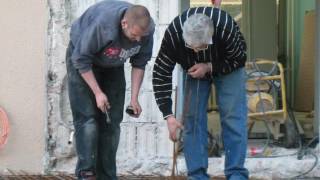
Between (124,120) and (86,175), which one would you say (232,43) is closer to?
(86,175)

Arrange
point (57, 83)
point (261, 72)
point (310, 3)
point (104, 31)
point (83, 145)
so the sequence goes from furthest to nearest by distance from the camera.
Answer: point (310, 3)
point (261, 72)
point (57, 83)
point (83, 145)
point (104, 31)

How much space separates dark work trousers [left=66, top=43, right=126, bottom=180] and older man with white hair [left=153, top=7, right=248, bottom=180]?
0.35m

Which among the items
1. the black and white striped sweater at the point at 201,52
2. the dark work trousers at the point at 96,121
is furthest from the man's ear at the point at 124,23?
the dark work trousers at the point at 96,121

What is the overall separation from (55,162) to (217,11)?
2.45 meters

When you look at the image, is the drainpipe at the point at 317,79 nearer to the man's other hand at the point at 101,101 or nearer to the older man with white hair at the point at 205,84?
the older man with white hair at the point at 205,84

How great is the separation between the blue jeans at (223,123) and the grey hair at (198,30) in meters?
0.44

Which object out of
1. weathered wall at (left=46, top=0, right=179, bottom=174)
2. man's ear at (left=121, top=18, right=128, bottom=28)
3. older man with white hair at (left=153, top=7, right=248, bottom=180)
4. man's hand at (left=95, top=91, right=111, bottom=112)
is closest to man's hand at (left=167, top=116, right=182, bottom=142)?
older man with white hair at (left=153, top=7, right=248, bottom=180)

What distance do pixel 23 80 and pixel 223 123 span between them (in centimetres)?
226

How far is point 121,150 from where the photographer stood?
245 inches

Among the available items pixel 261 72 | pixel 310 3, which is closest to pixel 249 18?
pixel 310 3

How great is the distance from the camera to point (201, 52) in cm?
455

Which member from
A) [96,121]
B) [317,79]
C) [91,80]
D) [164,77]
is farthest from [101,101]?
[317,79]

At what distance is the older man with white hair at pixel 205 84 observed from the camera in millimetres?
4531

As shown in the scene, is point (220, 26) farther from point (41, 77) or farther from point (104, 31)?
point (41, 77)
